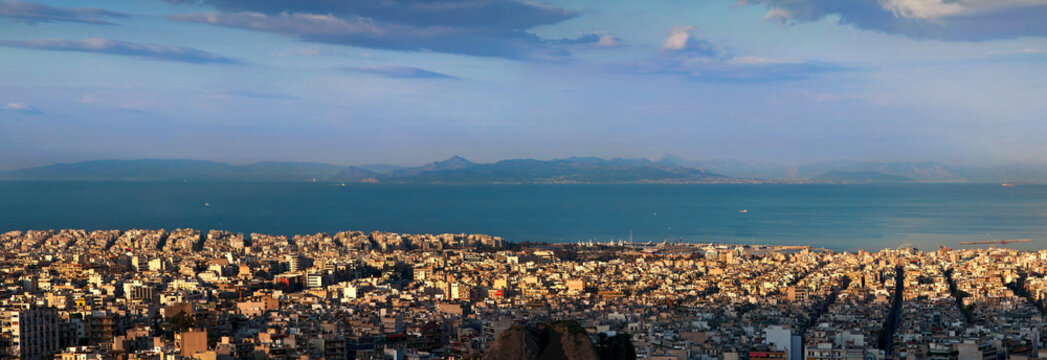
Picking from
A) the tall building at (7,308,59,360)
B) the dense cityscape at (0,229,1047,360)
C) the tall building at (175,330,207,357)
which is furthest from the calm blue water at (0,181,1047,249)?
the tall building at (175,330,207,357)

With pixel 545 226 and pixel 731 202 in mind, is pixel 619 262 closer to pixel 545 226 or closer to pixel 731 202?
pixel 545 226

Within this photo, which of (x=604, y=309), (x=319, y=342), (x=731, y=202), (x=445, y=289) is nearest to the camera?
(x=319, y=342)

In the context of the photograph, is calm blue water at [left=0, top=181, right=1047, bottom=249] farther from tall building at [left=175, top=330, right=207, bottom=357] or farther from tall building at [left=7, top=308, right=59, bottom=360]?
tall building at [left=175, top=330, right=207, bottom=357]

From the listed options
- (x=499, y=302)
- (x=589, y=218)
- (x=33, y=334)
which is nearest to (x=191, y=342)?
(x=33, y=334)

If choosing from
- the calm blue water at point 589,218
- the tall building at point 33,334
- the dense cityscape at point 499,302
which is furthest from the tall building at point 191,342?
the calm blue water at point 589,218

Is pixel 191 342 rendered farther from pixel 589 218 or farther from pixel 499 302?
pixel 589 218

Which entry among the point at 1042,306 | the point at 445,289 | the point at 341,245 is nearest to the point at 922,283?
the point at 1042,306

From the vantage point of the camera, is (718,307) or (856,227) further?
(856,227)
